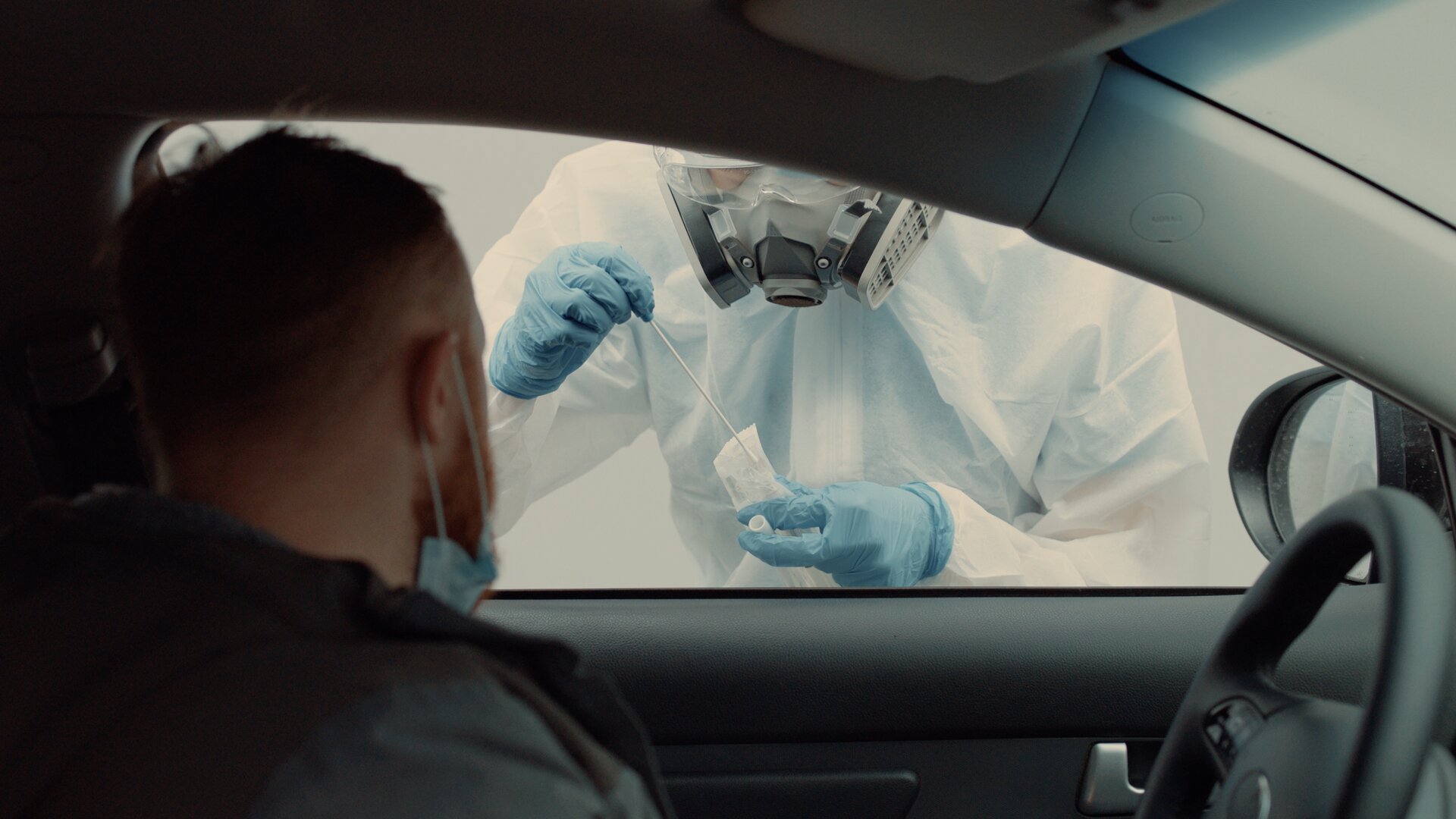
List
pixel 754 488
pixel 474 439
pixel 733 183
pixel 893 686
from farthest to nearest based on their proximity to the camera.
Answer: pixel 754 488, pixel 733 183, pixel 893 686, pixel 474 439

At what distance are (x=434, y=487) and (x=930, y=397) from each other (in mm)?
1544

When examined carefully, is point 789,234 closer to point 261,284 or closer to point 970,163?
point 970,163

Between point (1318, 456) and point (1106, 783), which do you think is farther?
point (1318, 456)

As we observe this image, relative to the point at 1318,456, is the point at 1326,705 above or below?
above

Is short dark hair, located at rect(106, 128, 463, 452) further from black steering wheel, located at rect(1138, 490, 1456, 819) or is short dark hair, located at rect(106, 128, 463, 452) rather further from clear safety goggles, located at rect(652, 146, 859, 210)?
clear safety goggles, located at rect(652, 146, 859, 210)

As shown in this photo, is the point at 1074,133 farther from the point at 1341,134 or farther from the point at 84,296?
the point at 84,296

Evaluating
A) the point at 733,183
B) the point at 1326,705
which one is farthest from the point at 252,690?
the point at 733,183

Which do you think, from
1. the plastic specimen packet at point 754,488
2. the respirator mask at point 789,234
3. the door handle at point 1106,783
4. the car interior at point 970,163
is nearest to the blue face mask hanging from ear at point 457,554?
the car interior at point 970,163

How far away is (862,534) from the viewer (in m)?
1.96

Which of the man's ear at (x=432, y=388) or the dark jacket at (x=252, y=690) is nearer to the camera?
the dark jacket at (x=252, y=690)

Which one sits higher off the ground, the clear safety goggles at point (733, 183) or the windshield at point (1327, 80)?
the windshield at point (1327, 80)

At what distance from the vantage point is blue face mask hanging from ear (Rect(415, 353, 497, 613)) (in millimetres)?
780

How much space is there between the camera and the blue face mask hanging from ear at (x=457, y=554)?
2.56 ft

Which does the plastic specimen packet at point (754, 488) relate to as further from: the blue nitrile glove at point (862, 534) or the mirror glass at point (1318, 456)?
the mirror glass at point (1318, 456)
